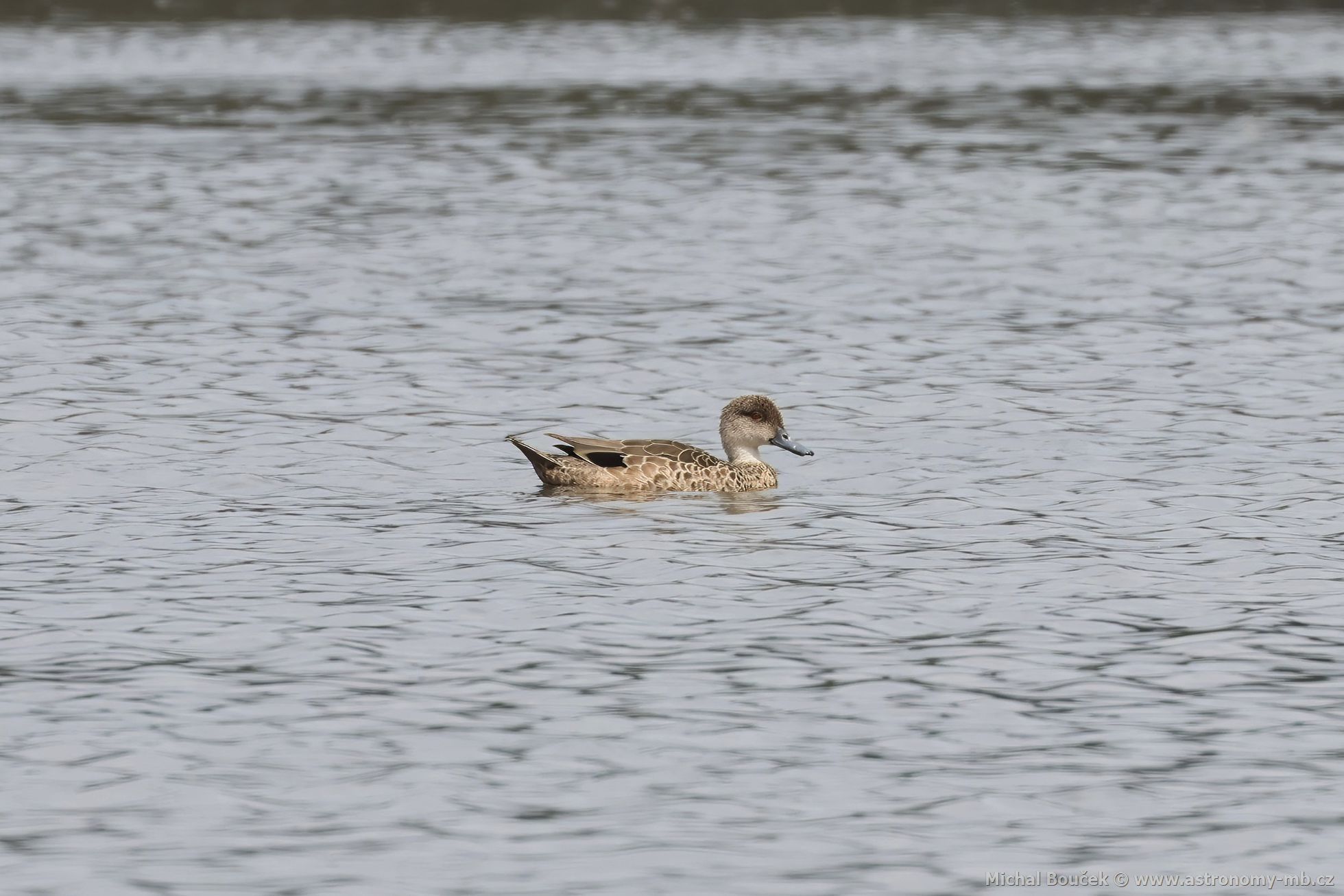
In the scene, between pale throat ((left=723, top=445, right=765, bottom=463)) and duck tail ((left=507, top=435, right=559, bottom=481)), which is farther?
pale throat ((left=723, top=445, right=765, bottom=463))

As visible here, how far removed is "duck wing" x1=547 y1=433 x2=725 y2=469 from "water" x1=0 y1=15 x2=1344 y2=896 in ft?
1.17

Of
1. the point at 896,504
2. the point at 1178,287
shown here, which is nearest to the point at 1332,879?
the point at 896,504

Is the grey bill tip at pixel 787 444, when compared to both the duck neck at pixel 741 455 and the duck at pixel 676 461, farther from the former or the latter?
the duck neck at pixel 741 455

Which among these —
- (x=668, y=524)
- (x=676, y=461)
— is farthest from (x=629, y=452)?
(x=668, y=524)

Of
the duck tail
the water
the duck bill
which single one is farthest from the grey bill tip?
the duck tail

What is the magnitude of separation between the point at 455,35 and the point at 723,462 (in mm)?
49338

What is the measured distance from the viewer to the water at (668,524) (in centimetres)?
1136

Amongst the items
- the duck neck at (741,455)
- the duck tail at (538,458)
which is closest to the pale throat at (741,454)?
the duck neck at (741,455)

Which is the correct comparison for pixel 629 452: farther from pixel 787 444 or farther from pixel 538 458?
pixel 787 444

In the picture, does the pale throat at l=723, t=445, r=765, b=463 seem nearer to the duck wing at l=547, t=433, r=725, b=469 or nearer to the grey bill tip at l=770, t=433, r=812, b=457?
the grey bill tip at l=770, t=433, r=812, b=457

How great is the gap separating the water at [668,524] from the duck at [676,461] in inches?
9.1

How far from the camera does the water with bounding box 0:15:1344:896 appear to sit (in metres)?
11.4

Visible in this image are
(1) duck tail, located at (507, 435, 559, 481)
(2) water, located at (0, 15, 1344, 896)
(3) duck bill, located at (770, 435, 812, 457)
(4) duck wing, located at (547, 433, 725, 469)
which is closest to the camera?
(2) water, located at (0, 15, 1344, 896)

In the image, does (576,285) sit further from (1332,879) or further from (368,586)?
(1332,879)
